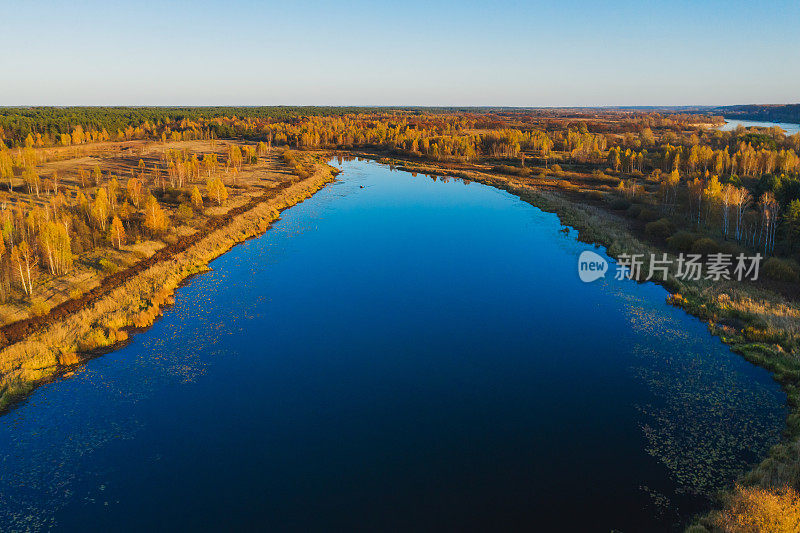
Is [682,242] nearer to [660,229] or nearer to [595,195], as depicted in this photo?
[660,229]

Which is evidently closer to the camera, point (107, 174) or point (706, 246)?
point (706, 246)

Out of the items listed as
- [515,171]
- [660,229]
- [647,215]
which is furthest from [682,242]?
[515,171]

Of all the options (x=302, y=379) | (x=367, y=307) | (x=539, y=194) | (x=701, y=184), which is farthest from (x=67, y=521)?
(x=539, y=194)

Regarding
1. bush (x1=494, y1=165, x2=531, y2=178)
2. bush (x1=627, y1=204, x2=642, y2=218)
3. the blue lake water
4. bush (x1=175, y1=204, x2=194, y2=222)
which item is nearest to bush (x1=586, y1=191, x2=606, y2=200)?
bush (x1=627, y1=204, x2=642, y2=218)

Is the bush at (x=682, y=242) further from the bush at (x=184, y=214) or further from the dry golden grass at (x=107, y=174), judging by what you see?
the bush at (x=184, y=214)
